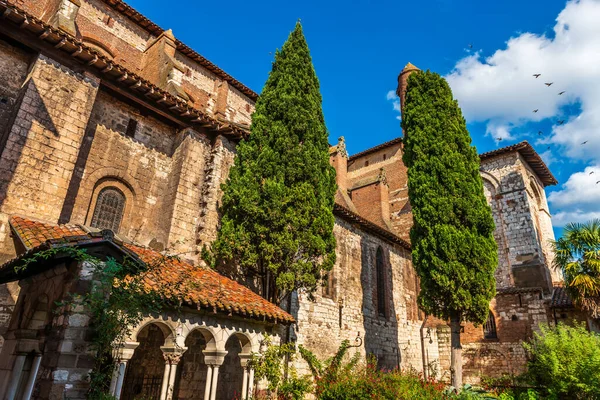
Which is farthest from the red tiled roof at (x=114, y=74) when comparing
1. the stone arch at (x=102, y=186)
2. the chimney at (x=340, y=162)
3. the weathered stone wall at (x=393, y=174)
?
the weathered stone wall at (x=393, y=174)

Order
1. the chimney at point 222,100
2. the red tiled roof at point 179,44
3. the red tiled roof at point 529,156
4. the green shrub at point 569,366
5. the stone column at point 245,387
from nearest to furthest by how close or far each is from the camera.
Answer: the stone column at point 245,387 → the green shrub at point 569,366 → the red tiled roof at point 179,44 → the chimney at point 222,100 → the red tiled roof at point 529,156

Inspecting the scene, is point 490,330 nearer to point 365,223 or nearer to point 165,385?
point 365,223

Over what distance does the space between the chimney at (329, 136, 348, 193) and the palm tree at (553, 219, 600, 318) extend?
1195 centimetres

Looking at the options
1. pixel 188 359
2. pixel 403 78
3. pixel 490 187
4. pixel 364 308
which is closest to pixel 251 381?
pixel 188 359

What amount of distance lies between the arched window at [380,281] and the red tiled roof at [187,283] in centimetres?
1044

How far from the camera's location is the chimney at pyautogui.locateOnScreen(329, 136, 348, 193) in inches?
961

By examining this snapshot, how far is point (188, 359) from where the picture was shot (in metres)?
10.2

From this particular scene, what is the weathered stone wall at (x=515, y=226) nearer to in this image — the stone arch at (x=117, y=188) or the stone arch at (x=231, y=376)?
the stone arch at (x=231, y=376)

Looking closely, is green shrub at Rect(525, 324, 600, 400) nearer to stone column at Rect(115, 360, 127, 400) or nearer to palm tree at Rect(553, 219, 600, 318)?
palm tree at Rect(553, 219, 600, 318)

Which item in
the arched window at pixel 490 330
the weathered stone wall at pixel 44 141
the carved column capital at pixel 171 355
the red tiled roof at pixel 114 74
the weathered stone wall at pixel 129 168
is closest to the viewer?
the carved column capital at pixel 171 355

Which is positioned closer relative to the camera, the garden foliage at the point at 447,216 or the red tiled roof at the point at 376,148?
the garden foliage at the point at 447,216

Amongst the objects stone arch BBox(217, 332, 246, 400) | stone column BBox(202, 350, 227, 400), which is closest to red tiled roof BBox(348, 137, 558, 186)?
stone arch BBox(217, 332, 246, 400)

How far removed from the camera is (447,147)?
14898 millimetres

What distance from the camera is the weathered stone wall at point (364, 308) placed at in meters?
14.6
